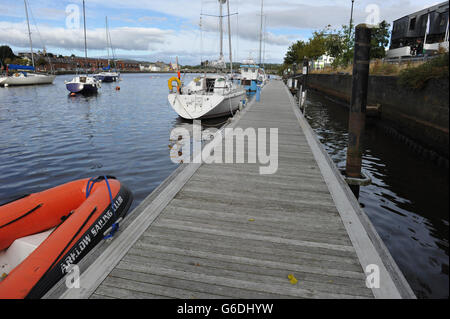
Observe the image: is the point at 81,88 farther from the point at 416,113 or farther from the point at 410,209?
the point at 410,209

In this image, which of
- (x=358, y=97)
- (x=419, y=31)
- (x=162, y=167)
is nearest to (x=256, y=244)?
(x=358, y=97)

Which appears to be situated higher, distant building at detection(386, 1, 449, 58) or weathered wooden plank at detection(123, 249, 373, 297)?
distant building at detection(386, 1, 449, 58)

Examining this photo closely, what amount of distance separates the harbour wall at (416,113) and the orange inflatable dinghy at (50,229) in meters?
6.78

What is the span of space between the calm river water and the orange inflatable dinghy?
269 cm

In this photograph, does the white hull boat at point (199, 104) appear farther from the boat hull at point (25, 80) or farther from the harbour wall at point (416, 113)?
the boat hull at point (25, 80)

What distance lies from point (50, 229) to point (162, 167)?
5645 mm

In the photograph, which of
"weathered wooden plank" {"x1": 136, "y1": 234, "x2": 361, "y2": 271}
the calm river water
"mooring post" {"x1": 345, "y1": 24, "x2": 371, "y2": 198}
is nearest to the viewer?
"weathered wooden plank" {"x1": 136, "y1": 234, "x2": 361, "y2": 271}

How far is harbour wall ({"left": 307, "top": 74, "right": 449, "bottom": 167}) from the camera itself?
30.3 feet

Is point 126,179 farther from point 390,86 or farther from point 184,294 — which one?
point 390,86

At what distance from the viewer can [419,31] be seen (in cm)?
4275

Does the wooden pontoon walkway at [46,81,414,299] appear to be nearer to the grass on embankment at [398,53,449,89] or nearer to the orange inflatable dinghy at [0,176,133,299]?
the orange inflatable dinghy at [0,176,133,299]

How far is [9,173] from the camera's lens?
32.4 feet

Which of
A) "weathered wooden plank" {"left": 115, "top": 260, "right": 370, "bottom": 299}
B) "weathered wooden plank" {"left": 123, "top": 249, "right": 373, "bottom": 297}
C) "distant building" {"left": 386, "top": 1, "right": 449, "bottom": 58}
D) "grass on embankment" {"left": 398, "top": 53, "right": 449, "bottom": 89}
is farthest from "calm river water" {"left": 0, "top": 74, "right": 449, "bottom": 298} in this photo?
"distant building" {"left": 386, "top": 1, "right": 449, "bottom": 58}

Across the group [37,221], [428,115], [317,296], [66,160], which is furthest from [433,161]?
[66,160]
